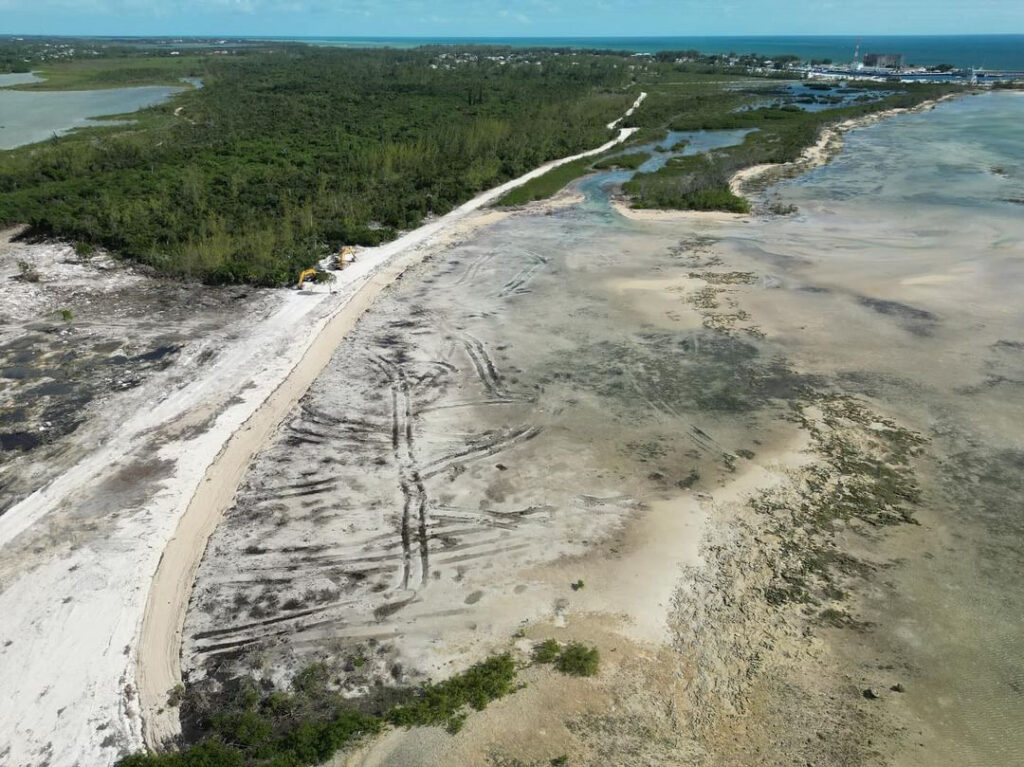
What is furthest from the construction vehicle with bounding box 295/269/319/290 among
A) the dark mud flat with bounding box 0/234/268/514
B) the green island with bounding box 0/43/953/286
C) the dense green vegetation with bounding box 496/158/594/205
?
the dense green vegetation with bounding box 496/158/594/205

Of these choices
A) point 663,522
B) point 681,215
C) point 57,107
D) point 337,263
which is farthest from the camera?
point 57,107

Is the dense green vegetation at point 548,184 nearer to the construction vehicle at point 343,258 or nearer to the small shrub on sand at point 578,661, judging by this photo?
the construction vehicle at point 343,258

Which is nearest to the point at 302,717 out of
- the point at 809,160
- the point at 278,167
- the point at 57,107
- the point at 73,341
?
the point at 73,341

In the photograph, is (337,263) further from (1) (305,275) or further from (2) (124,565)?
(2) (124,565)

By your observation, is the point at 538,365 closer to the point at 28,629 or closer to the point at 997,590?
the point at 997,590

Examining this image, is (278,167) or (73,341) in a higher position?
(278,167)
